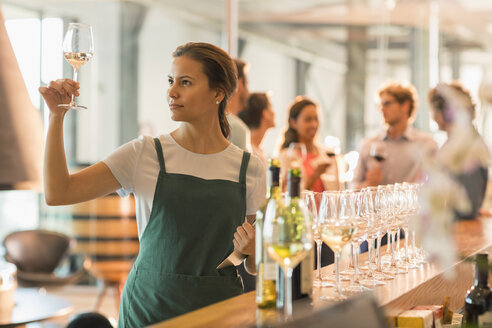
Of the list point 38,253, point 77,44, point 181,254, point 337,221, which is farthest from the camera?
point 38,253

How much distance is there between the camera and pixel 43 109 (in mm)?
6738

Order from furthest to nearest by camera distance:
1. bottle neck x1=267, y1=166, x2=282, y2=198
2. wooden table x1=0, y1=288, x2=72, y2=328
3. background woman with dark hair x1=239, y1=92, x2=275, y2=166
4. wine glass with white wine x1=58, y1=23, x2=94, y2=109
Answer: background woman with dark hair x1=239, y1=92, x2=275, y2=166
wooden table x1=0, y1=288, x2=72, y2=328
wine glass with white wine x1=58, y1=23, x2=94, y2=109
bottle neck x1=267, y1=166, x2=282, y2=198

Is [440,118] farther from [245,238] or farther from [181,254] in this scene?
[245,238]

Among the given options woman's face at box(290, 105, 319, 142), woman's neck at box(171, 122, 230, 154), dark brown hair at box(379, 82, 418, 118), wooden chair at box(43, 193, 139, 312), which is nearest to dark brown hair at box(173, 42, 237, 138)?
woman's neck at box(171, 122, 230, 154)

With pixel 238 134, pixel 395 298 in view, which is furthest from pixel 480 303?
pixel 238 134

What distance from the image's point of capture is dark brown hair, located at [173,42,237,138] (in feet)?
6.83

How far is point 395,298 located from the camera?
160cm

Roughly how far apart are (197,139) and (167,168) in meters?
0.16

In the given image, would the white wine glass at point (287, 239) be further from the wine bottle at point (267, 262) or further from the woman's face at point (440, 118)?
the woman's face at point (440, 118)

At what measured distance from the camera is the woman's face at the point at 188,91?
202cm

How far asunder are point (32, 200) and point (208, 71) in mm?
5318

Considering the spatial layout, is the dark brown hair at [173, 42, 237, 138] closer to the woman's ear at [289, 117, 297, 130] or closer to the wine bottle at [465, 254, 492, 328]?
the wine bottle at [465, 254, 492, 328]

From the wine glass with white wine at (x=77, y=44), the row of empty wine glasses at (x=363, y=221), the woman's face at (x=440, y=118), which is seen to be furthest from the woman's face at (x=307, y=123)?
the wine glass with white wine at (x=77, y=44)

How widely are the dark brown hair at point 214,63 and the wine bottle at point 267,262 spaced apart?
72 centimetres
